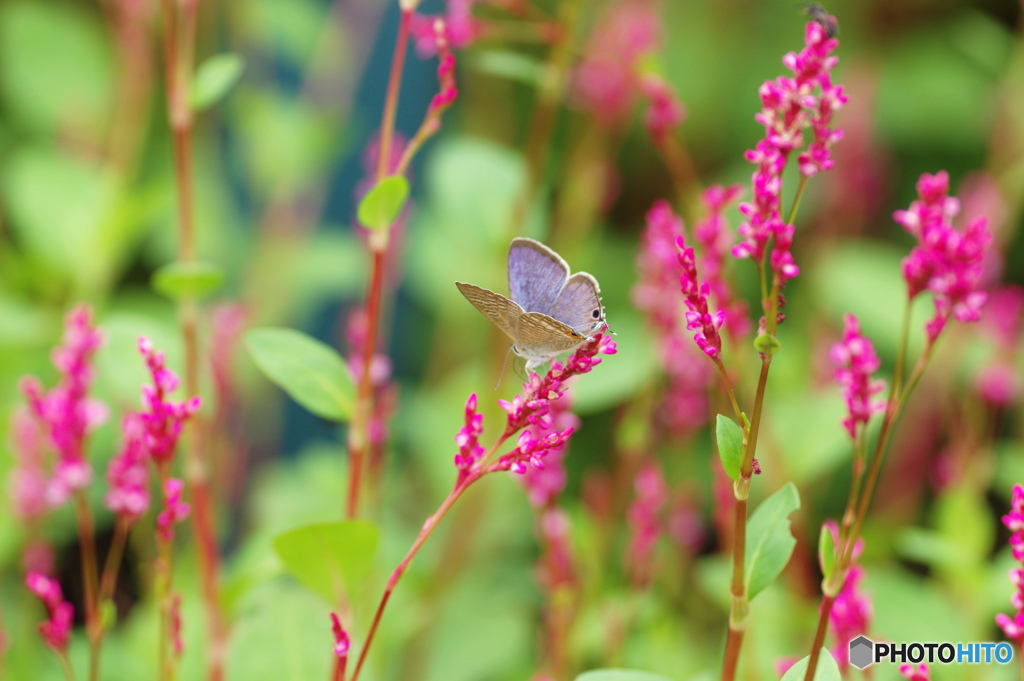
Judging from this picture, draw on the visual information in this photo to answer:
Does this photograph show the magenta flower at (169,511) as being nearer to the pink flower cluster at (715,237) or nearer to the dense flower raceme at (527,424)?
the dense flower raceme at (527,424)

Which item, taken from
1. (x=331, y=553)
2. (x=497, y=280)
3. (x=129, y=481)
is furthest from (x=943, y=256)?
(x=497, y=280)

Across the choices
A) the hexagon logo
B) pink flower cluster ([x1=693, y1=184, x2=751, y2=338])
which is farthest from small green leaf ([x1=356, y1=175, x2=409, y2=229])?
the hexagon logo

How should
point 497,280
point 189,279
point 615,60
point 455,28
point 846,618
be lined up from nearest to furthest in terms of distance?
point 846,618 → point 189,279 → point 455,28 → point 615,60 → point 497,280

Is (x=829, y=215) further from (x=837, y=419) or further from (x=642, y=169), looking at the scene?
(x=837, y=419)

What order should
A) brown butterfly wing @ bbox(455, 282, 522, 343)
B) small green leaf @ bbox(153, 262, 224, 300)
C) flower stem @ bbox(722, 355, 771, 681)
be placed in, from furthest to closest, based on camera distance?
small green leaf @ bbox(153, 262, 224, 300) → brown butterfly wing @ bbox(455, 282, 522, 343) → flower stem @ bbox(722, 355, 771, 681)

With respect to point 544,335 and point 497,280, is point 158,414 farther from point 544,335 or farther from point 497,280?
point 497,280

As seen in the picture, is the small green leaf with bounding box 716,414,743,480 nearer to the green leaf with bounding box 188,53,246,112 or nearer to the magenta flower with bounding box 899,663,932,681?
the magenta flower with bounding box 899,663,932,681

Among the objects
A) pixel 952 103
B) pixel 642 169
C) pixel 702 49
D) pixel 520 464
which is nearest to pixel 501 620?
pixel 520 464
